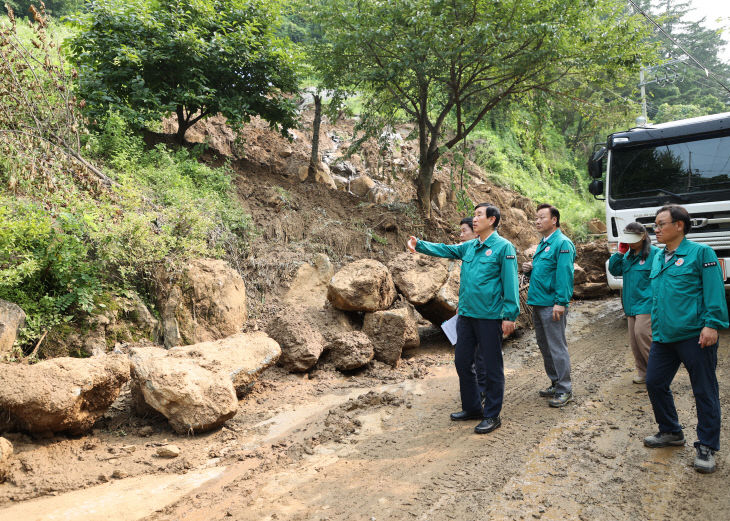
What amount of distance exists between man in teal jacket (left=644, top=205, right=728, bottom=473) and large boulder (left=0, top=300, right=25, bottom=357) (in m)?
5.71

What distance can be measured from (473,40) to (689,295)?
23.2ft

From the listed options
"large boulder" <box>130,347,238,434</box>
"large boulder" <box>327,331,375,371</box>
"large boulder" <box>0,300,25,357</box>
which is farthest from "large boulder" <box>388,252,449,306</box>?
"large boulder" <box>0,300,25,357</box>

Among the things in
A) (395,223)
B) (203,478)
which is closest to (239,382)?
(203,478)

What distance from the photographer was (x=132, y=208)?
6496 millimetres

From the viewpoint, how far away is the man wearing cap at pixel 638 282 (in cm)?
487

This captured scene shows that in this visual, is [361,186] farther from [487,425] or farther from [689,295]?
[689,295]

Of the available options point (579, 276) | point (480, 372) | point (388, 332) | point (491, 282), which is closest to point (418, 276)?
point (388, 332)

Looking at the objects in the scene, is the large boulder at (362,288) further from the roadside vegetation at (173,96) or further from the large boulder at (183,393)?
the large boulder at (183,393)

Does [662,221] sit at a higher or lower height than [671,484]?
higher

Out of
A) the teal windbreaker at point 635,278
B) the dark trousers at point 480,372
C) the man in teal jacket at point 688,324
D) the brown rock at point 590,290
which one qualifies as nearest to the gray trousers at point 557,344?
the dark trousers at point 480,372

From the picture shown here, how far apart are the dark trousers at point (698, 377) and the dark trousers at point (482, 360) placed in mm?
1191

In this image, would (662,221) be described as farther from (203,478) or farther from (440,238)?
(440,238)

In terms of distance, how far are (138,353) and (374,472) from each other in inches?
105

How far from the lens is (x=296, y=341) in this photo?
5930 millimetres
